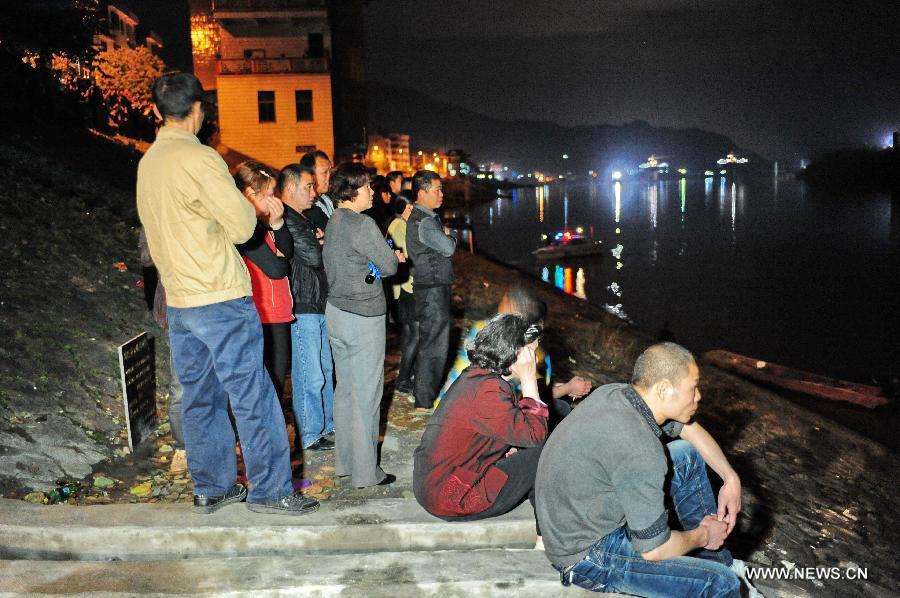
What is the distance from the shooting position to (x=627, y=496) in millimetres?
3271

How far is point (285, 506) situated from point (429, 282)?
276cm

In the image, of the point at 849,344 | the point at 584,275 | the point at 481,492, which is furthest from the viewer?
the point at 584,275

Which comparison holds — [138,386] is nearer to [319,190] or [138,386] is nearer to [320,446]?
[320,446]

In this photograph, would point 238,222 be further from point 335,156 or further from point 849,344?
point 335,156

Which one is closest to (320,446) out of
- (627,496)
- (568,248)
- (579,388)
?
(579,388)

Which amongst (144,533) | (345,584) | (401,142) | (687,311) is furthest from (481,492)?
(401,142)

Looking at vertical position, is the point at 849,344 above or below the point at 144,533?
below

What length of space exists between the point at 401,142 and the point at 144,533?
7700 centimetres

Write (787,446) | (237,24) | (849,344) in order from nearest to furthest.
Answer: (787,446) < (849,344) < (237,24)

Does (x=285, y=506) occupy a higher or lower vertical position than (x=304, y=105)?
lower

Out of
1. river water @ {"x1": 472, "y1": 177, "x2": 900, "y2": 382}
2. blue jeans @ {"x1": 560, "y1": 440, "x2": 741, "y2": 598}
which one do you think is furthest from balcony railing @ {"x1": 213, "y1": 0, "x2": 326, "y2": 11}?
blue jeans @ {"x1": 560, "y1": 440, "x2": 741, "y2": 598}

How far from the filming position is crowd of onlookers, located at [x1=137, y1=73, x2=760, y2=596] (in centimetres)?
344

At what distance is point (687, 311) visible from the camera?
1403 inches

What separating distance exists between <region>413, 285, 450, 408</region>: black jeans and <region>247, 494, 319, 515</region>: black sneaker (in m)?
2.45
